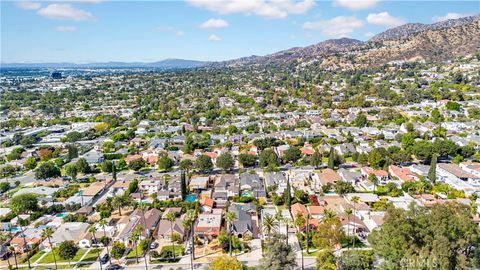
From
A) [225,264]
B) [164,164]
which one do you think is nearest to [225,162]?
[164,164]

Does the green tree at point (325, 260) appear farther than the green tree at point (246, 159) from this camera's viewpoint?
No

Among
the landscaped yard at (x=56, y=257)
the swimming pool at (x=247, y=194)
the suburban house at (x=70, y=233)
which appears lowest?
the landscaped yard at (x=56, y=257)

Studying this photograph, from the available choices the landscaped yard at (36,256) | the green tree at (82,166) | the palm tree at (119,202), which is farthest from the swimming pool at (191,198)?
the green tree at (82,166)

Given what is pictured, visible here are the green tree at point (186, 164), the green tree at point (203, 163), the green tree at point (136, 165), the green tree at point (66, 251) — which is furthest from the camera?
the green tree at point (136, 165)

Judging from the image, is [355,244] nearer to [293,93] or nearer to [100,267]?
[100,267]

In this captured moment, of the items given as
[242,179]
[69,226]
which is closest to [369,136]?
[242,179]

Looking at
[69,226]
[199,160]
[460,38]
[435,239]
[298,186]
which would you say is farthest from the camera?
[460,38]

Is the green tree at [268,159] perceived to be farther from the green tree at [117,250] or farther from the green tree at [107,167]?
the green tree at [117,250]

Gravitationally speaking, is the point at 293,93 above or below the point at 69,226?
above

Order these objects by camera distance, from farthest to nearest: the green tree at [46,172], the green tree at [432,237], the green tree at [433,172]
Result: 1. the green tree at [46,172]
2. the green tree at [433,172]
3. the green tree at [432,237]
